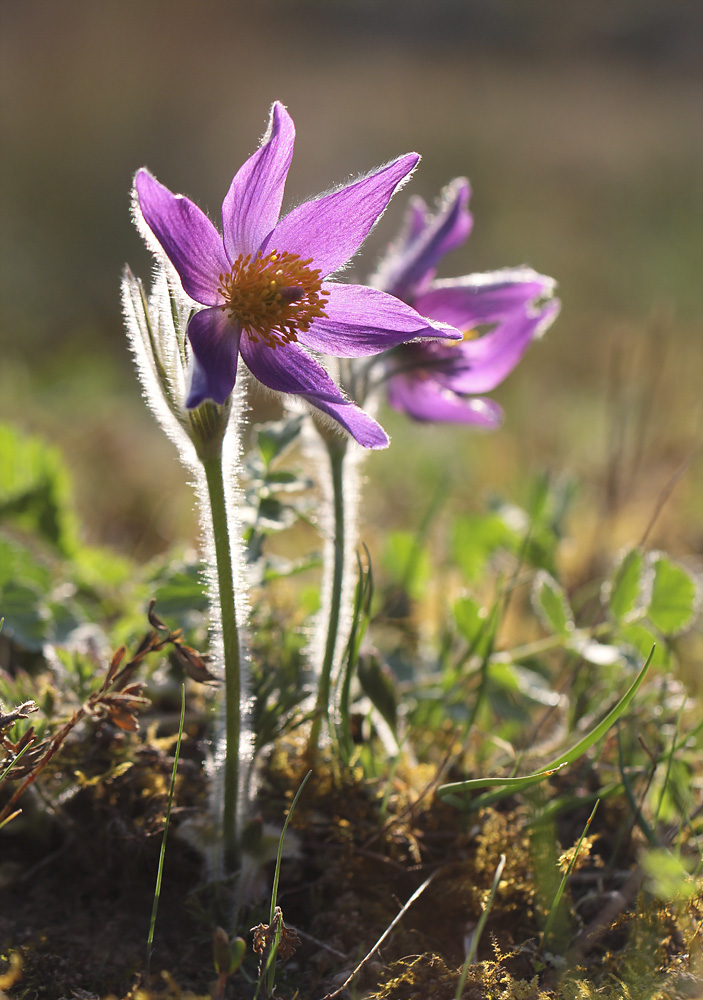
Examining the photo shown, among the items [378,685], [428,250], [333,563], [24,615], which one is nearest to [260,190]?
[428,250]

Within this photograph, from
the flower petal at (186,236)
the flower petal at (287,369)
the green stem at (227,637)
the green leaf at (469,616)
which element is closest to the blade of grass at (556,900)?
the green stem at (227,637)

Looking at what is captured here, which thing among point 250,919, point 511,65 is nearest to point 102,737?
point 250,919

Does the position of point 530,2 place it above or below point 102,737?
above

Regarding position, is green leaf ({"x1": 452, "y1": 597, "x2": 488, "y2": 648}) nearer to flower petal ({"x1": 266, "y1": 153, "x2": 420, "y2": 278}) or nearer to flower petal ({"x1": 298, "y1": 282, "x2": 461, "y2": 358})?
flower petal ({"x1": 298, "y1": 282, "x2": 461, "y2": 358})

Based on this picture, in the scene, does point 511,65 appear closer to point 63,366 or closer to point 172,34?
point 172,34

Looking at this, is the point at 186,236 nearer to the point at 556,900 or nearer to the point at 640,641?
the point at 556,900

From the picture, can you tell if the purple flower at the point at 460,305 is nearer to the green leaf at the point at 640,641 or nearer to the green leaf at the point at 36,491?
the green leaf at the point at 640,641
